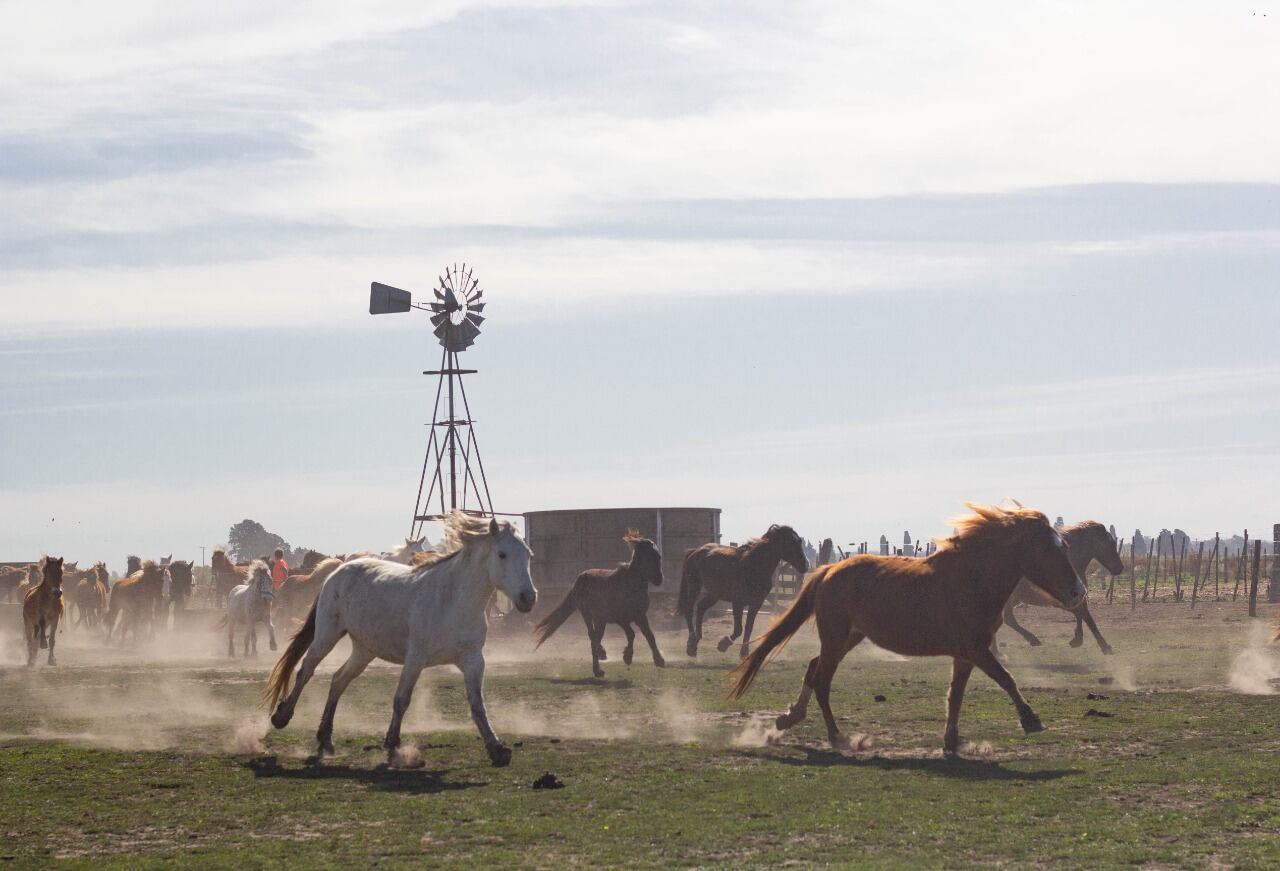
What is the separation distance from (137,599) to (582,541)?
12.1 metres

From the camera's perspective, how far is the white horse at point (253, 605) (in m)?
32.7

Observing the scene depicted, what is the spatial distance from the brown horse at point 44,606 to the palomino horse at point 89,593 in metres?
11.5

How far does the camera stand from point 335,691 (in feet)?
45.9

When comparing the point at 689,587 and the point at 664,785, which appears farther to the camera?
the point at 689,587

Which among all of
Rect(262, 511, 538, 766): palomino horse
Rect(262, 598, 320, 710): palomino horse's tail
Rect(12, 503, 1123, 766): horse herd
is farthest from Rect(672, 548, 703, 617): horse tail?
Rect(262, 511, 538, 766): palomino horse

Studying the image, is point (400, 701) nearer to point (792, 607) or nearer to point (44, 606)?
point (792, 607)

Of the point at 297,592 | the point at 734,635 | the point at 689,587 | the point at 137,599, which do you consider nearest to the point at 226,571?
the point at 137,599

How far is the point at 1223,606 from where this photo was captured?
39.2 meters

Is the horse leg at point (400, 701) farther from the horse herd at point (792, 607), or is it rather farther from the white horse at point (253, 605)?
the white horse at point (253, 605)

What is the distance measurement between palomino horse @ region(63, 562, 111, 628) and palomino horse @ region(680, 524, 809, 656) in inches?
780

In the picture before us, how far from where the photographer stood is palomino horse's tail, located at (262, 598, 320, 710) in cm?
1434

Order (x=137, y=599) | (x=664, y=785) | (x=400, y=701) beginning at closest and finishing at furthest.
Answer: (x=664, y=785), (x=400, y=701), (x=137, y=599)

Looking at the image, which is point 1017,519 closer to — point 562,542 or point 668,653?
point 668,653

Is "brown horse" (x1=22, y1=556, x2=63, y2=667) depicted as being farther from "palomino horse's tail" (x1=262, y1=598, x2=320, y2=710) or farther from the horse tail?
"palomino horse's tail" (x1=262, y1=598, x2=320, y2=710)
